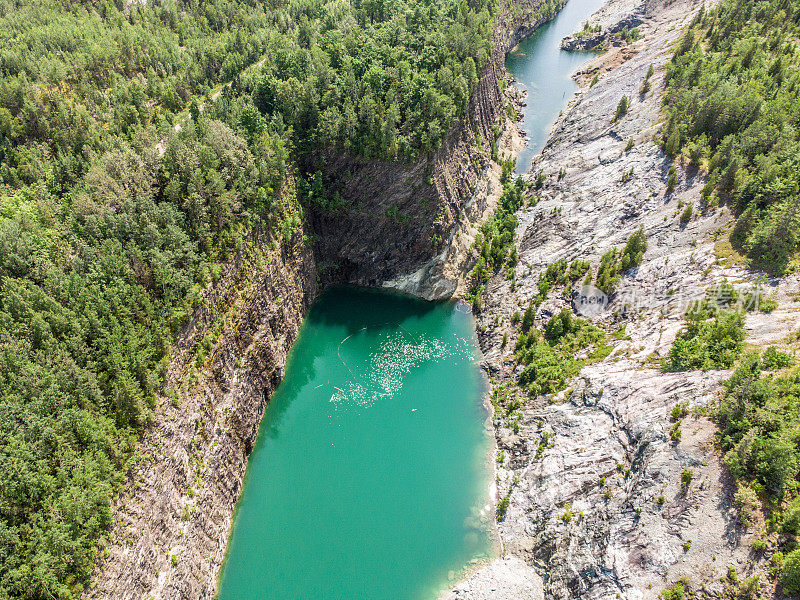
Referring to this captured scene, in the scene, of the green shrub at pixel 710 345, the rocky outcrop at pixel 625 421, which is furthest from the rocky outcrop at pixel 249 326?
the green shrub at pixel 710 345

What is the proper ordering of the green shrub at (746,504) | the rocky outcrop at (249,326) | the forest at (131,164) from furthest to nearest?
the rocky outcrop at (249,326)
the green shrub at (746,504)
the forest at (131,164)

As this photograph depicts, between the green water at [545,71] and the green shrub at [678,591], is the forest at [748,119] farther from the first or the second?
the green shrub at [678,591]

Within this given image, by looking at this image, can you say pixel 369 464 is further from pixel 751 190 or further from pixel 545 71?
pixel 545 71

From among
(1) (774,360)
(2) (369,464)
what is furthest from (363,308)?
(1) (774,360)

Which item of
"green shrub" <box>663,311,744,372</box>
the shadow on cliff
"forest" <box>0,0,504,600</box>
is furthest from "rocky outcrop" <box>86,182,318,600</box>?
"green shrub" <box>663,311,744,372</box>

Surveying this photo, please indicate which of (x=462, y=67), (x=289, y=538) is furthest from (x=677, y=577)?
(x=462, y=67)
